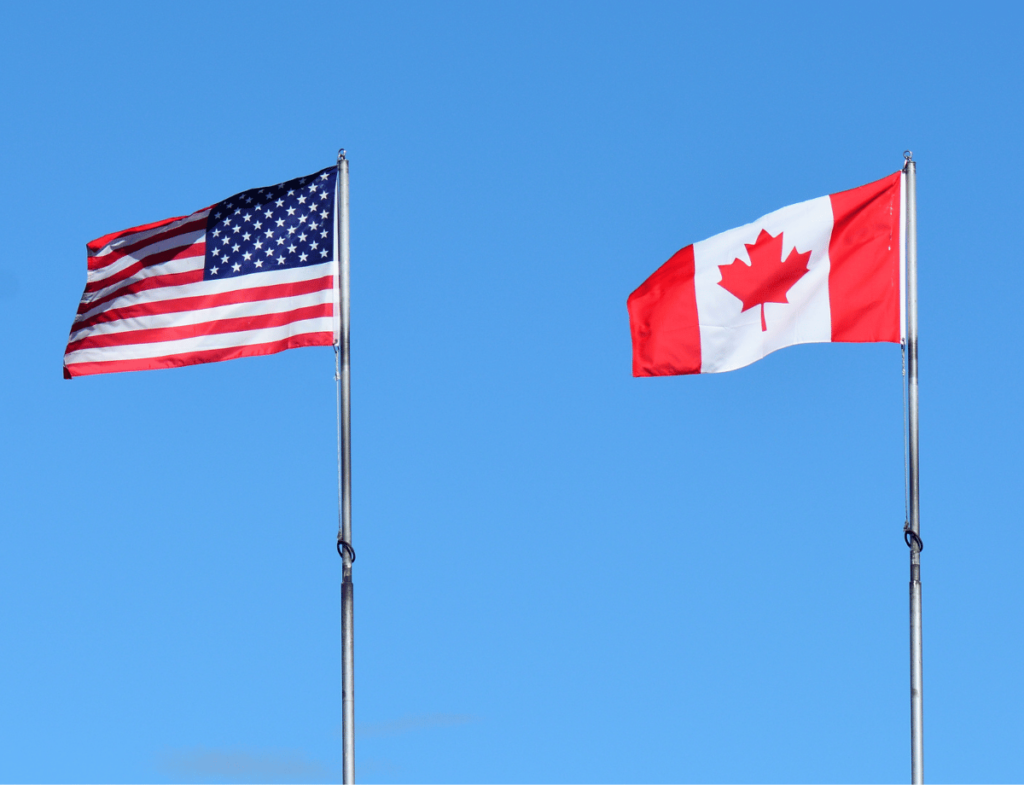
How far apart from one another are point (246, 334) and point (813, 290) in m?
10.3

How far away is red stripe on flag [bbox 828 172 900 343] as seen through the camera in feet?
127

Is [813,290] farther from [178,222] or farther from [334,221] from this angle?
[178,222]

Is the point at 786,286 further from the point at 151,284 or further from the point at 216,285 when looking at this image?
the point at 151,284

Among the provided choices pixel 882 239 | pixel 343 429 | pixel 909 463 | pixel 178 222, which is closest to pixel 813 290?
pixel 882 239

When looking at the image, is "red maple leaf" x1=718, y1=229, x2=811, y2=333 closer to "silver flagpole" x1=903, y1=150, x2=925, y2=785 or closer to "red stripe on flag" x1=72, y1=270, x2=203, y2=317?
"silver flagpole" x1=903, y1=150, x2=925, y2=785

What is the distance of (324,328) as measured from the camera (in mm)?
39500

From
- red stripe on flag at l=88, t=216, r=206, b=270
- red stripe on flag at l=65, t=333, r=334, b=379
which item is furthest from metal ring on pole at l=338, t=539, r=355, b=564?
red stripe on flag at l=88, t=216, r=206, b=270

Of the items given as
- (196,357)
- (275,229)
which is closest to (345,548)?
(196,357)

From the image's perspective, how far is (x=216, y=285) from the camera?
4059 cm

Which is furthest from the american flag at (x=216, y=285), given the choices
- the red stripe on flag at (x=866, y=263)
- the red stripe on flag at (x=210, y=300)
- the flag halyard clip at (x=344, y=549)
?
the red stripe on flag at (x=866, y=263)

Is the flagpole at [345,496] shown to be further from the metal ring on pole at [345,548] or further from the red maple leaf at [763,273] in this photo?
the red maple leaf at [763,273]

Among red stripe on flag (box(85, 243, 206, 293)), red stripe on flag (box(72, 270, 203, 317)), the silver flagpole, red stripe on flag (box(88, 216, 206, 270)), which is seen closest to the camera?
the silver flagpole

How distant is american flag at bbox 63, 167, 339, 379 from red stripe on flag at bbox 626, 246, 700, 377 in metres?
5.67

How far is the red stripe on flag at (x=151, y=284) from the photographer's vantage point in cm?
4091
